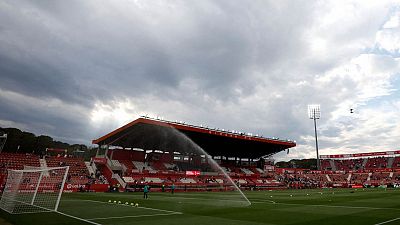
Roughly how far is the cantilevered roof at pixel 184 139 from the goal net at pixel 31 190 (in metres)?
23.7

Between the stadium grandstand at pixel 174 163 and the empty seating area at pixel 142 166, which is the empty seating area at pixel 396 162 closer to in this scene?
the stadium grandstand at pixel 174 163

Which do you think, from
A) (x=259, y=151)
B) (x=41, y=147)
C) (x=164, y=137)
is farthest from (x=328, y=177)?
(x=41, y=147)

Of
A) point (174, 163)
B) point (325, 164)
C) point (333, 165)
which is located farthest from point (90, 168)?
point (325, 164)

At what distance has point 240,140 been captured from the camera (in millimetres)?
67500

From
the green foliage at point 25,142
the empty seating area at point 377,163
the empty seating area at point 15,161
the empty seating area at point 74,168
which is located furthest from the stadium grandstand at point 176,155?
the empty seating area at point 377,163

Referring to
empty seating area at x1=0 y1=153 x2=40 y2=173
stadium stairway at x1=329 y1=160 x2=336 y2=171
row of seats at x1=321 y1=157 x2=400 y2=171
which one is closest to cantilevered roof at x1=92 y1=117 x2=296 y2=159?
empty seating area at x1=0 y1=153 x2=40 y2=173

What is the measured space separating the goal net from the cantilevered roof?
23716 mm

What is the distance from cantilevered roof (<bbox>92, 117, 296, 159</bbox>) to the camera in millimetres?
55250

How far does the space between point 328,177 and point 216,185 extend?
147ft

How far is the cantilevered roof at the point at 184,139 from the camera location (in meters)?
55.2

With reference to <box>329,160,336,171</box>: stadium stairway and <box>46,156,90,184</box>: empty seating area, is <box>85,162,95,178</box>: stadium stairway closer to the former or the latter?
<box>46,156,90,184</box>: empty seating area

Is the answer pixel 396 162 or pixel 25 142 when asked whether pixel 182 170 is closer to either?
pixel 25 142

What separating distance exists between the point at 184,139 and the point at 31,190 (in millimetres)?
43534

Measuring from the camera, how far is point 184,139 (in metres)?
65.6
